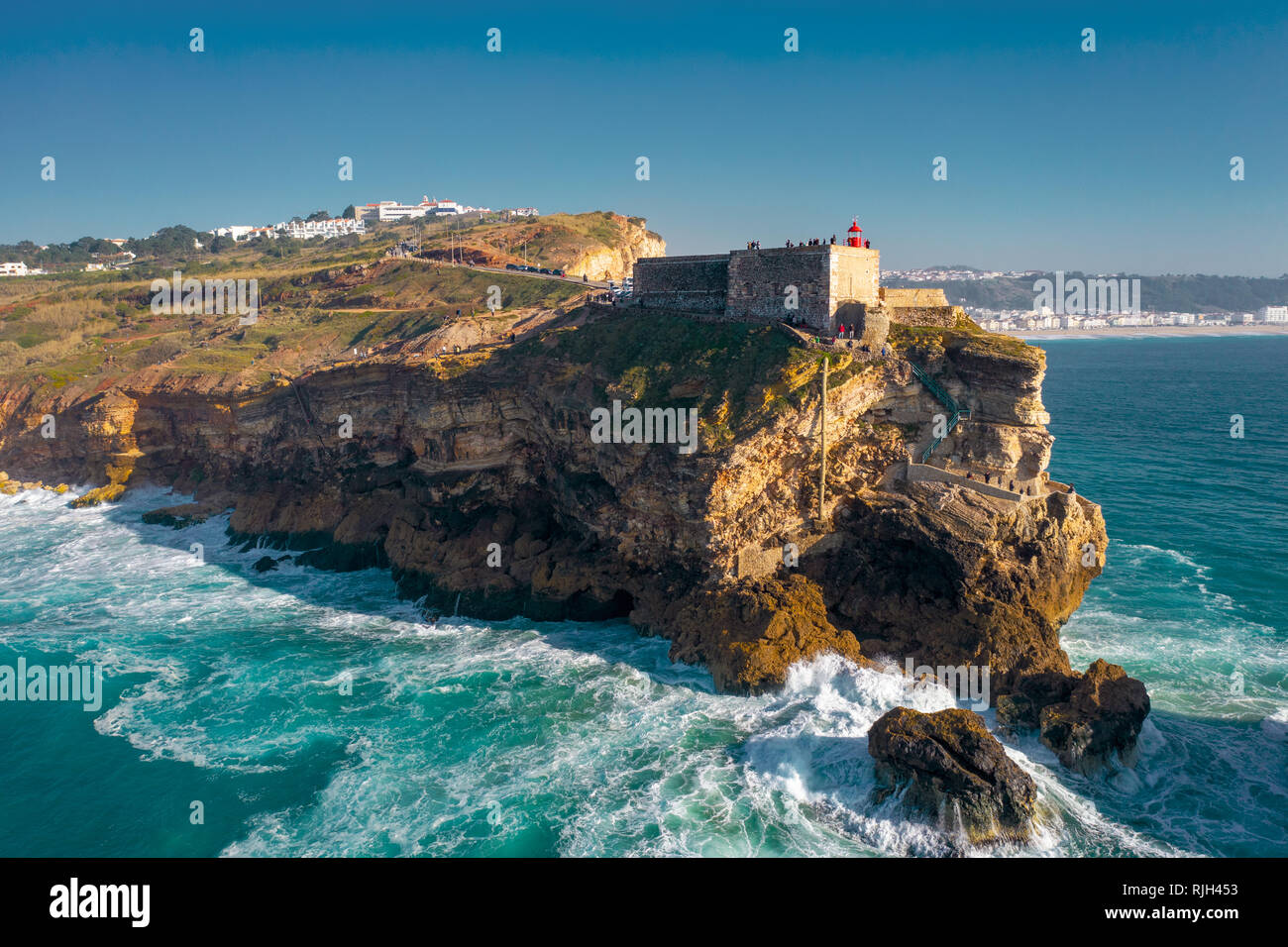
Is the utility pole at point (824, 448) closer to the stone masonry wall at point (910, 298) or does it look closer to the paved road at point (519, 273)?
the stone masonry wall at point (910, 298)

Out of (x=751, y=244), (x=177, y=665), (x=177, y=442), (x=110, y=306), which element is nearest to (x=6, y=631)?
(x=177, y=665)

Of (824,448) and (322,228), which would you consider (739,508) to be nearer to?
(824,448)

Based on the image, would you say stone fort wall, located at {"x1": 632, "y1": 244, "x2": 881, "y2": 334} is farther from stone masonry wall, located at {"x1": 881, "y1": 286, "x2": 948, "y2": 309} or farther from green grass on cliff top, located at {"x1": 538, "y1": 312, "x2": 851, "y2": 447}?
green grass on cliff top, located at {"x1": 538, "y1": 312, "x2": 851, "y2": 447}

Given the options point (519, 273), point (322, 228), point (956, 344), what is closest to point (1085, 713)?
point (956, 344)

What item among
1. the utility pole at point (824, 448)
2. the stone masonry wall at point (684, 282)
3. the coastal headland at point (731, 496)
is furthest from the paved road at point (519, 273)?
the utility pole at point (824, 448)

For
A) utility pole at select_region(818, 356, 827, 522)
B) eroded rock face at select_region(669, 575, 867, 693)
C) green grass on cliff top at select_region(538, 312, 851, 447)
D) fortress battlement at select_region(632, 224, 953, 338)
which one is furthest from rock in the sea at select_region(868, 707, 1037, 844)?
fortress battlement at select_region(632, 224, 953, 338)
